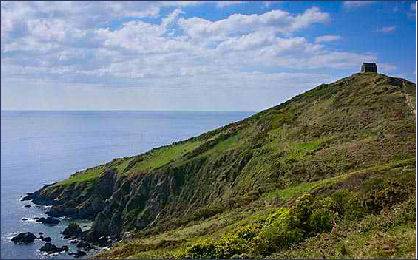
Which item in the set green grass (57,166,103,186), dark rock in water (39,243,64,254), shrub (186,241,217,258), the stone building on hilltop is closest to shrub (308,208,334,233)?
shrub (186,241,217,258)

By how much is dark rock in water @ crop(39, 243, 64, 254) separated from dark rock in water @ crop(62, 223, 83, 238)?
25.0ft

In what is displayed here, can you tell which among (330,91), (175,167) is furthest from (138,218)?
(330,91)

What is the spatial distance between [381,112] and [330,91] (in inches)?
964

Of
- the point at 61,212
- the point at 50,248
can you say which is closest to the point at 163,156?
the point at 61,212

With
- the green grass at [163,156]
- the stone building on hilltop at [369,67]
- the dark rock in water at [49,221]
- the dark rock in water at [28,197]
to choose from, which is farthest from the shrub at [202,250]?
the dark rock in water at [28,197]

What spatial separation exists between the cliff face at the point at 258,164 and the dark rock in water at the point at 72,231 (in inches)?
99.5

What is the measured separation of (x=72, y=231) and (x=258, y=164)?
1275 inches

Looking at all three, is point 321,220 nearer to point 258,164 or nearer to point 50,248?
point 258,164

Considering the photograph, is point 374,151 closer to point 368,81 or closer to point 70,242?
point 368,81

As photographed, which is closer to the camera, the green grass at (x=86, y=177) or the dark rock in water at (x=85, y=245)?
the dark rock in water at (x=85, y=245)

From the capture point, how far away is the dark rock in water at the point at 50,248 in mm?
62431

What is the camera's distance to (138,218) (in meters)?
72.4

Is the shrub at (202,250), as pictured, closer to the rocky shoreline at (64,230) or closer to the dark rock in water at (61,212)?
the rocky shoreline at (64,230)

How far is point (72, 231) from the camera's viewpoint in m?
73.1
